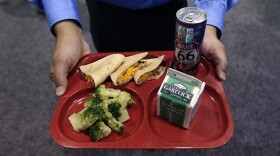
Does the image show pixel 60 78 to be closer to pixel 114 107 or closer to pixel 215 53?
pixel 114 107

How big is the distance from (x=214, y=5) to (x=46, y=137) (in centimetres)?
94

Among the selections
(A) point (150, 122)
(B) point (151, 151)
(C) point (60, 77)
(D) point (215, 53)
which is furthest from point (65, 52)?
(B) point (151, 151)

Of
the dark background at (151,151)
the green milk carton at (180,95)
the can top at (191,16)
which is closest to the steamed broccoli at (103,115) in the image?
the green milk carton at (180,95)

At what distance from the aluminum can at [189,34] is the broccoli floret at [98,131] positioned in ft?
0.81

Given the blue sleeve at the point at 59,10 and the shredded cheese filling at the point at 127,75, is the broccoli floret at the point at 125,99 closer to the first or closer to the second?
the shredded cheese filling at the point at 127,75

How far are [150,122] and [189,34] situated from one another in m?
0.24

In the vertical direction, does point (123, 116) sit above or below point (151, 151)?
above

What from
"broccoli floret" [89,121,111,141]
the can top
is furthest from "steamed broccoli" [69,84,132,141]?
the can top

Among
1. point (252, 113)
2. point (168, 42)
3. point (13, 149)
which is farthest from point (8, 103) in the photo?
point (252, 113)

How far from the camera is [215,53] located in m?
0.82

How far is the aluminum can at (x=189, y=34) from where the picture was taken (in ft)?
2.16

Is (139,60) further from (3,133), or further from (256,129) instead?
(3,133)

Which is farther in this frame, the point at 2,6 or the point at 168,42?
the point at 2,6

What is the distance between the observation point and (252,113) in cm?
139
